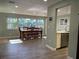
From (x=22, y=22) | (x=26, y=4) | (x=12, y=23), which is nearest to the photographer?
Result: (x=26, y=4)

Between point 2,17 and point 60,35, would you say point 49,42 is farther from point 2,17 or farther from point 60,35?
point 2,17

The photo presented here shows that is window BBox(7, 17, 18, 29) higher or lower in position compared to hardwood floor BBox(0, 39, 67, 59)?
higher

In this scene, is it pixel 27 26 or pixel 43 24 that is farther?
pixel 43 24

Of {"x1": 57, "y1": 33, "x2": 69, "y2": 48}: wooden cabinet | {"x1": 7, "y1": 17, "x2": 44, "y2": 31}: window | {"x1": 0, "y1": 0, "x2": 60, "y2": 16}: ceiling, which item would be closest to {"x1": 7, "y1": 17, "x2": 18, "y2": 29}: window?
{"x1": 7, "y1": 17, "x2": 44, "y2": 31}: window

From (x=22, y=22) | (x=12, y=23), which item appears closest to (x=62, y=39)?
(x=22, y=22)

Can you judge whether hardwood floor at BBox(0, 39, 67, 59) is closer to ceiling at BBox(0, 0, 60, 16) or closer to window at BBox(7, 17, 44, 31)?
ceiling at BBox(0, 0, 60, 16)

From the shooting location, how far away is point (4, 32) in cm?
977

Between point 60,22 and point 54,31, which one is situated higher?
point 60,22

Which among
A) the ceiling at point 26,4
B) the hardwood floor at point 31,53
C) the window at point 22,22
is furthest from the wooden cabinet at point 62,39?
the window at point 22,22

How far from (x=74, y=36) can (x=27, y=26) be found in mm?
7426

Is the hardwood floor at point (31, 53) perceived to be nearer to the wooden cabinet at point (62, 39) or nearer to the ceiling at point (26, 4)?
the wooden cabinet at point (62, 39)

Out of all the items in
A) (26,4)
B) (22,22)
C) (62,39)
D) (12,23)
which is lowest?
(62,39)

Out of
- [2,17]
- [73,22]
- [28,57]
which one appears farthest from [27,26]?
[73,22]

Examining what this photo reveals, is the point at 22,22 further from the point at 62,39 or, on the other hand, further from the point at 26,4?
the point at 62,39
